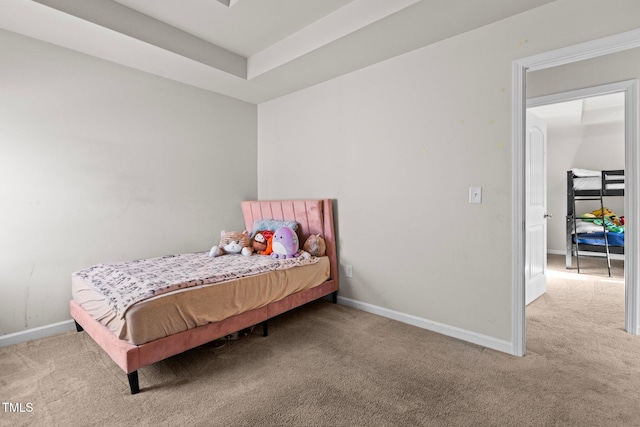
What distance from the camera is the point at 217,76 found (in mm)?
3115

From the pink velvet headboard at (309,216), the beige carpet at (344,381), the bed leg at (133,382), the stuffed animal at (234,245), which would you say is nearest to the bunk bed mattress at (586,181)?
the beige carpet at (344,381)

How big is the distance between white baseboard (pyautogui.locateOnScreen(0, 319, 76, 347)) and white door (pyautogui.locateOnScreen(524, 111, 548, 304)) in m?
4.10

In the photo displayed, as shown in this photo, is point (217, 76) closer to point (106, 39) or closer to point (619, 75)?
point (106, 39)

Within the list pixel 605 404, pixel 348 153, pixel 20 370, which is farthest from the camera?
pixel 348 153

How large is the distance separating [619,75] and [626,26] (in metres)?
1.16

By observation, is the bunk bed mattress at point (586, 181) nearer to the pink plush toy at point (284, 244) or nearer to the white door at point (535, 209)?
the white door at point (535, 209)

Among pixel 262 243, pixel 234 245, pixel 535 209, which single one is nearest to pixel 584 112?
pixel 535 209

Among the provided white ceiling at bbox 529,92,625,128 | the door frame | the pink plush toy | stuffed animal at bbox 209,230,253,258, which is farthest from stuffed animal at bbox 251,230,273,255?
white ceiling at bbox 529,92,625,128

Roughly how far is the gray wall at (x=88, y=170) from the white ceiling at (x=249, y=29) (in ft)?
0.78

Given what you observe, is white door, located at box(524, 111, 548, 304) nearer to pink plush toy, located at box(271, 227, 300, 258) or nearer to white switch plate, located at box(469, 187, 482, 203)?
white switch plate, located at box(469, 187, 482, 203)

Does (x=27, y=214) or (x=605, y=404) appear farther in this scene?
(x=27, y=214)

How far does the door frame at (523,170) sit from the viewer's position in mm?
1909

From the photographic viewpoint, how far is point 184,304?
192 centimetres

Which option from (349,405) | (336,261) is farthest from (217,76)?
(349,405)
